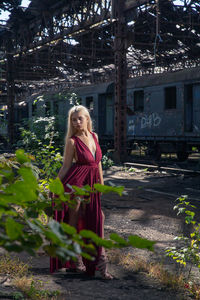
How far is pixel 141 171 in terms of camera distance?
1434 centimetres

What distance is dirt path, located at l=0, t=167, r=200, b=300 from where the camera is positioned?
3812 mm

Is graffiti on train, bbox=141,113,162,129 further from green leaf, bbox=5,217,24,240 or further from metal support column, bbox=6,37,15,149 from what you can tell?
green leaf, bbox=5,217,24,240

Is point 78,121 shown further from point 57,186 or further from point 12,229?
point 12,229

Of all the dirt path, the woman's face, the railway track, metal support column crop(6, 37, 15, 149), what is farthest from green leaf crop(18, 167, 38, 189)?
metal support column crop(6, 37, 15, 149)

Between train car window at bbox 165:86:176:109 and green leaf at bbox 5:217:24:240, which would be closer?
green leaf at bbox 5:217:24:240

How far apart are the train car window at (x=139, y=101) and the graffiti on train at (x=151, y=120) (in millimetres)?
772

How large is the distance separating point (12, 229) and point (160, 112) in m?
16.9

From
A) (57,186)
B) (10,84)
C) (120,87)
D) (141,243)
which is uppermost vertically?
(10,84)

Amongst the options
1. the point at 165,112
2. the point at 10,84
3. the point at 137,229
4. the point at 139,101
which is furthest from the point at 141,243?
the point at 10,84

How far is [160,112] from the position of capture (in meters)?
17.5

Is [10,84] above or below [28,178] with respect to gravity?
above

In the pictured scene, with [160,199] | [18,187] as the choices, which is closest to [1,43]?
[160,199]

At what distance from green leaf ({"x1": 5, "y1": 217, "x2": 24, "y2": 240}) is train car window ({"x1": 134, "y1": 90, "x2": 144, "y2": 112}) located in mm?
18348

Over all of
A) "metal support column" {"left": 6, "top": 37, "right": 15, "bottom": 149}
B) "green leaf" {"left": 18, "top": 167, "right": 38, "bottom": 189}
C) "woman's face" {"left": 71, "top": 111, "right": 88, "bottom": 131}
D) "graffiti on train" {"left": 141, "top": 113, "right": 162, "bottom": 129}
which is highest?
"metal support column" {"left": 6, "top": 37, "right": 15, "bottom": 149}
